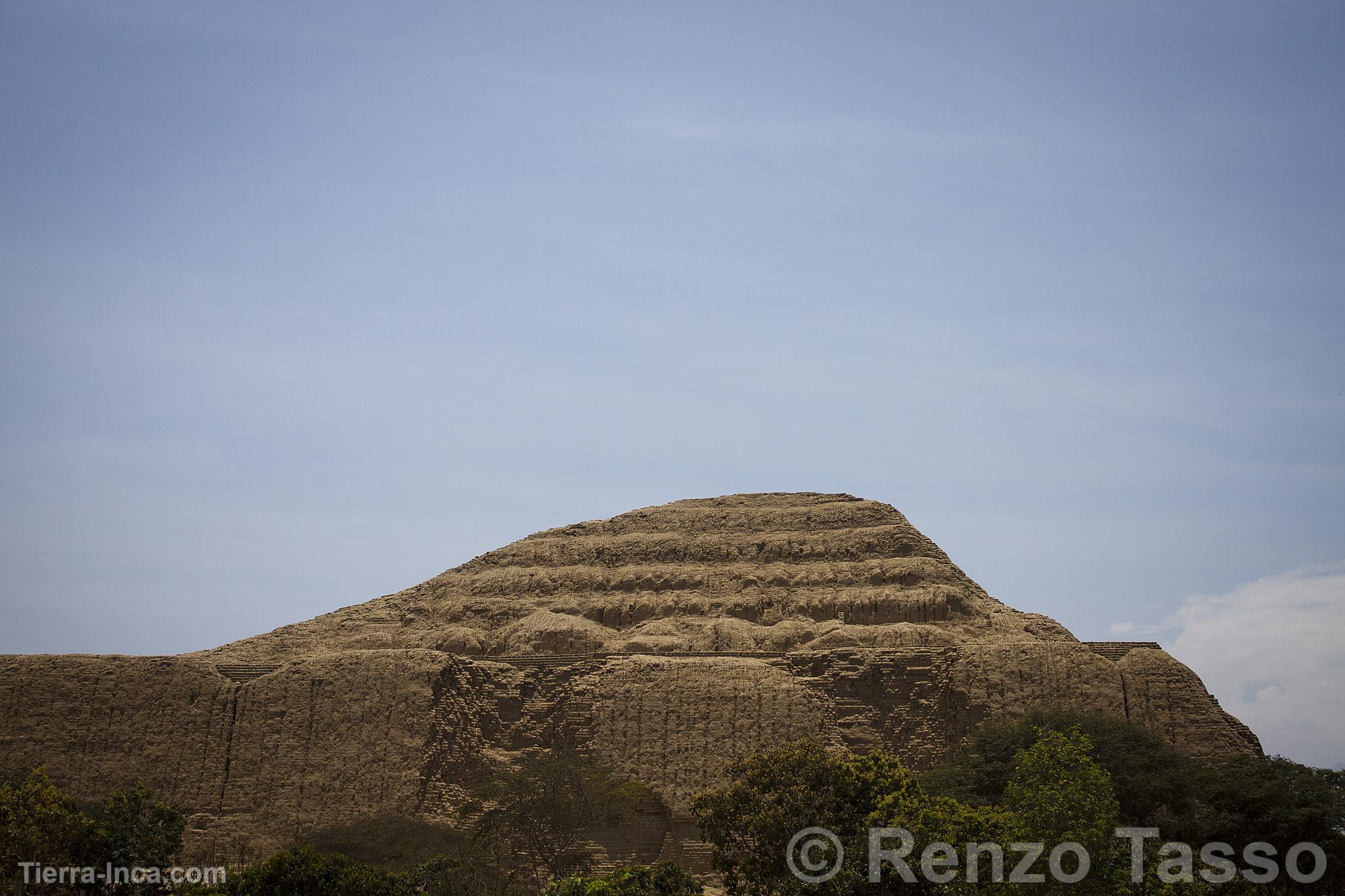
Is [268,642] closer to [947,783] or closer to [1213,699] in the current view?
[947,783]

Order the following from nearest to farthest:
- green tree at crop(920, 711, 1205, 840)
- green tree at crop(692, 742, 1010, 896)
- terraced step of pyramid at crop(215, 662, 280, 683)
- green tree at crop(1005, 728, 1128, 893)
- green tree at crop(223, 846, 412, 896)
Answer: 1. green tree at crop(1005, 728, 1128, 893)
2. green tree at crop(692, 742, 1010, 896)
3. green tree at crop(223, 846, 412, 896)
4. green tree at crop(920, 711, 1205, 840)
5. terraced step of pyramid at crop(215, 662, 280, 683)

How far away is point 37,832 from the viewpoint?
1217 inches

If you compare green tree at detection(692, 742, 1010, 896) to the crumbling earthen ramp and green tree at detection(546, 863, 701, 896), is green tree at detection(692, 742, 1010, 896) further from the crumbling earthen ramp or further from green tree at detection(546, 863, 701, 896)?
the crumbling earthen ramp

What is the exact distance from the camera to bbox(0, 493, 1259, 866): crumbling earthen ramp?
42750 millimetres

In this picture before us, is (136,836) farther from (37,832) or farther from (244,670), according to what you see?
(244,670)

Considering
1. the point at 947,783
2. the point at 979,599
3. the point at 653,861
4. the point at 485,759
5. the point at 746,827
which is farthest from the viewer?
the point at 979,599

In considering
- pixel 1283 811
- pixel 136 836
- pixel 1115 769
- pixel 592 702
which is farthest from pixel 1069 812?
pixel 592 702

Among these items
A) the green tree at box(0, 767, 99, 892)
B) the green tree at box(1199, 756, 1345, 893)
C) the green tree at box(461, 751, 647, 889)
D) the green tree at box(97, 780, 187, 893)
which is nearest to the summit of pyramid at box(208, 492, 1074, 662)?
the green tree at box(461, 751, 647, 889)

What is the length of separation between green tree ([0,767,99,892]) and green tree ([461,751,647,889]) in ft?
35.3

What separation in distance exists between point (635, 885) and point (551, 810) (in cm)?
918

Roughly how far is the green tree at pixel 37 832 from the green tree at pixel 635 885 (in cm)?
1166

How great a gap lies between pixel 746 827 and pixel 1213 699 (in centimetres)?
1962

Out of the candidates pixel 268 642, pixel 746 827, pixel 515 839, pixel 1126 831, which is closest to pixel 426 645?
pixel 268 642

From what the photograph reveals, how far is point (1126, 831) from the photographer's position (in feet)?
86.0
